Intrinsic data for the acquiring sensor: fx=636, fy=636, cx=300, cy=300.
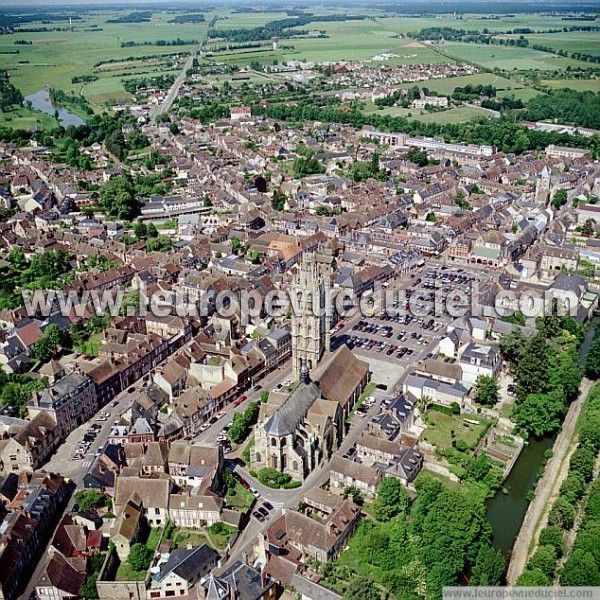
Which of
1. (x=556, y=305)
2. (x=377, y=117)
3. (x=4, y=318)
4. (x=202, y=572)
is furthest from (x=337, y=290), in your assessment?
(x=377, y=117)

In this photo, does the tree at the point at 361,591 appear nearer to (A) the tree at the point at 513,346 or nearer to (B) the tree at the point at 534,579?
Answer: (B) the tree at the point at 534,579

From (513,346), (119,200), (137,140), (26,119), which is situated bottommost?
(513,346)

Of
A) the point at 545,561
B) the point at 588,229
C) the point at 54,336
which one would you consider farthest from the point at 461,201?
the point at 545,561

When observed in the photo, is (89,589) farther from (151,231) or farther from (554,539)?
(151,231)

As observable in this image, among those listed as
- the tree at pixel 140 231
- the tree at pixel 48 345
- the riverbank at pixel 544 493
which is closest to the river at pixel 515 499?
the riverbank at pixel 544 493

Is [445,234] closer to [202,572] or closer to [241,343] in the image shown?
[241,343]

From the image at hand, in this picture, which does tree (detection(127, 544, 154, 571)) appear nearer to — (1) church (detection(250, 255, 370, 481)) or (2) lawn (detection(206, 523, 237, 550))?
(2) lawn (detection(206, 523, 237, 550))
